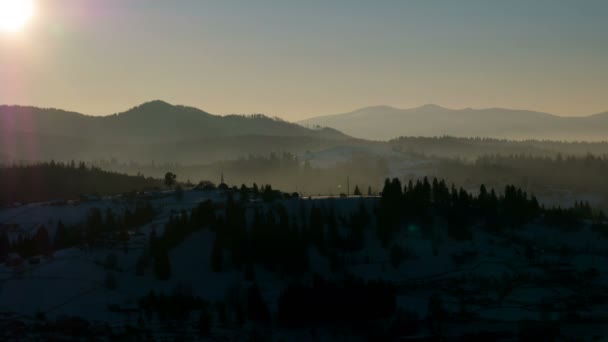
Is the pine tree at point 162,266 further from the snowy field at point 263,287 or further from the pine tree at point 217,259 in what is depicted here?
the pine tree at point 217,259

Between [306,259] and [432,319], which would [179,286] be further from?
[432,319]

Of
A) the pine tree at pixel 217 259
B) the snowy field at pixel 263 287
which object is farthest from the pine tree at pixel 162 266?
the pine tree at pixel 217 259

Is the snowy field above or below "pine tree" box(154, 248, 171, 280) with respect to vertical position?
below

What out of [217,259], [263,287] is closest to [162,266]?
[217,259]

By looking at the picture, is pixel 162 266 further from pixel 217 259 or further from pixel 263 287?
pixel 263 287

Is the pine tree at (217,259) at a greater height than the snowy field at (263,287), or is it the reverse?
the pine tree at (217,259)

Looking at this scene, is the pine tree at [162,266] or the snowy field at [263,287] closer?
the snowy field at [263,287]

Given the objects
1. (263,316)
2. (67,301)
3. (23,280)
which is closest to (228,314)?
(263,316)

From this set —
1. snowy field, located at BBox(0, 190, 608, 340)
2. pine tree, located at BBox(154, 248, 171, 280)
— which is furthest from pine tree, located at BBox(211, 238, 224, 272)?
pine tree, located at BBox(154, 248, 171, 280)

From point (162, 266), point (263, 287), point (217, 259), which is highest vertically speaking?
point (217, 259)

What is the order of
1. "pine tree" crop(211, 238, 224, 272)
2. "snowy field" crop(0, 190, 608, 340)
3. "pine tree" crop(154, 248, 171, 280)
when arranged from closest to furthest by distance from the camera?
"snowy field" crop(0, 190, 608, 340) < "pine tree" crop(154, 248, 171, 280) < "pine tree" crop(211, 238, 224, 272)

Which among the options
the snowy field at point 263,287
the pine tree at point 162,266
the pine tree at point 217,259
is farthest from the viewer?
the pine tree at point 217,259

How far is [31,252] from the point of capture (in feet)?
646

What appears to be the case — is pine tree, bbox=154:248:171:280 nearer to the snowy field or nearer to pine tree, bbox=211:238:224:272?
the snowy field
